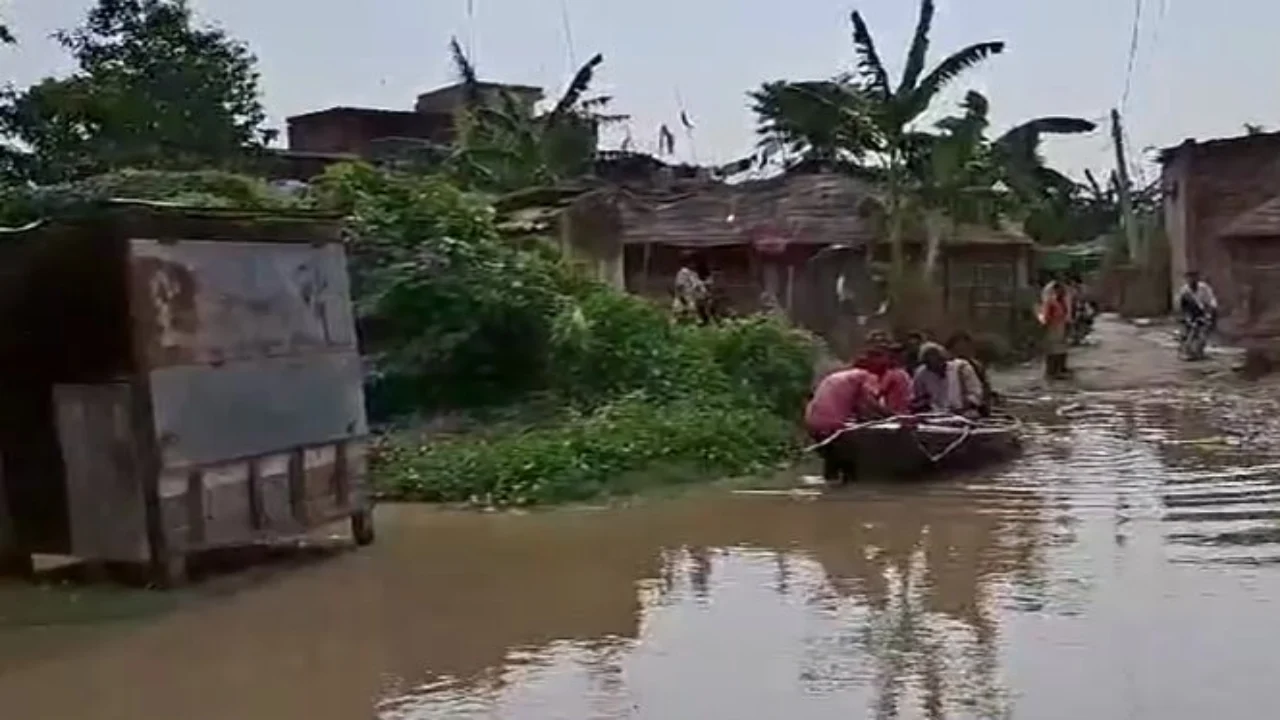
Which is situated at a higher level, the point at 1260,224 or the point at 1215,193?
the point at 1215,193

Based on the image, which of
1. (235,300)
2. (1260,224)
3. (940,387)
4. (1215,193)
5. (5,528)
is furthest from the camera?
(1215,193)

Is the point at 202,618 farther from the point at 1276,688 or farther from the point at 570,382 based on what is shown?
the point at 570,382

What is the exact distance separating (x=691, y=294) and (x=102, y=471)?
17.9 metres

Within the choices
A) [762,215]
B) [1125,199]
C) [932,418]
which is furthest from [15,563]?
[1125,199]

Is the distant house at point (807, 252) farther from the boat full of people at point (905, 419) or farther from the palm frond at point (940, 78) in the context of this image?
the boat full of people at point (905, 419)

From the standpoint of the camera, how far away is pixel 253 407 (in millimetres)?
12828

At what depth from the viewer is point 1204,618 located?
10.9 m

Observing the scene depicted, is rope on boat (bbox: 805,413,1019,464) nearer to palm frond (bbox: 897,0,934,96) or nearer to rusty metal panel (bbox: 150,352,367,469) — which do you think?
rusty metal panel (bbox: 150,352,367,469)

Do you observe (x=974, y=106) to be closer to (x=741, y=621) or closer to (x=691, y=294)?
(x=691, y=294)

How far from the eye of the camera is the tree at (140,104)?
29.6 metres

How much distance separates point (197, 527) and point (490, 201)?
13182 mm

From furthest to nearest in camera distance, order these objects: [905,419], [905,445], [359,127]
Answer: [359,127] → [905,419] → [905,445]

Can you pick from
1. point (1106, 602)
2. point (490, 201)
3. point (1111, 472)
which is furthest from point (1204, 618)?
point (490, 201)

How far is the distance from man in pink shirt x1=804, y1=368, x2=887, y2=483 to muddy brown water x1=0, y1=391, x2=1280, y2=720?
3.70 feet
